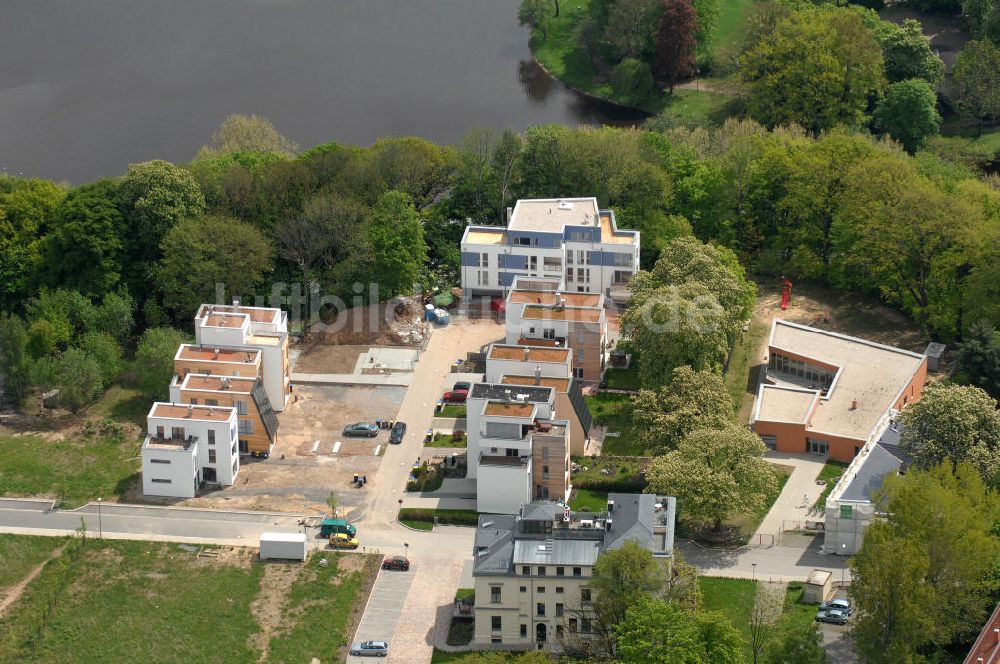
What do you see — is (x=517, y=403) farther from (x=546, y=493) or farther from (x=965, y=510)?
(x=965, y=510)

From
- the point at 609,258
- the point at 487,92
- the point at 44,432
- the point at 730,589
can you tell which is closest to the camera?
the point at 730,589

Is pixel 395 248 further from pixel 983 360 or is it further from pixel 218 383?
pixel 983 360

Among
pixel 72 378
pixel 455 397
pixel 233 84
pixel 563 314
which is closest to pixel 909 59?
pixel 563 314

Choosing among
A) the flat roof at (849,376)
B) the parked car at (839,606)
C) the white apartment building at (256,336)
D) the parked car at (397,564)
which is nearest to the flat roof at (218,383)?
the white apartment building at (256,336)

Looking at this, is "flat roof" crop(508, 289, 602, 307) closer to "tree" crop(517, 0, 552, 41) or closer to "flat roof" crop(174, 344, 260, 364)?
"flat roof" crop(174, 344, 260, 364)

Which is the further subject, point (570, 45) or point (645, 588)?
point (570, 45)

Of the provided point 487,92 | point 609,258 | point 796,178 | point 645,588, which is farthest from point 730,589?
point 487,92
